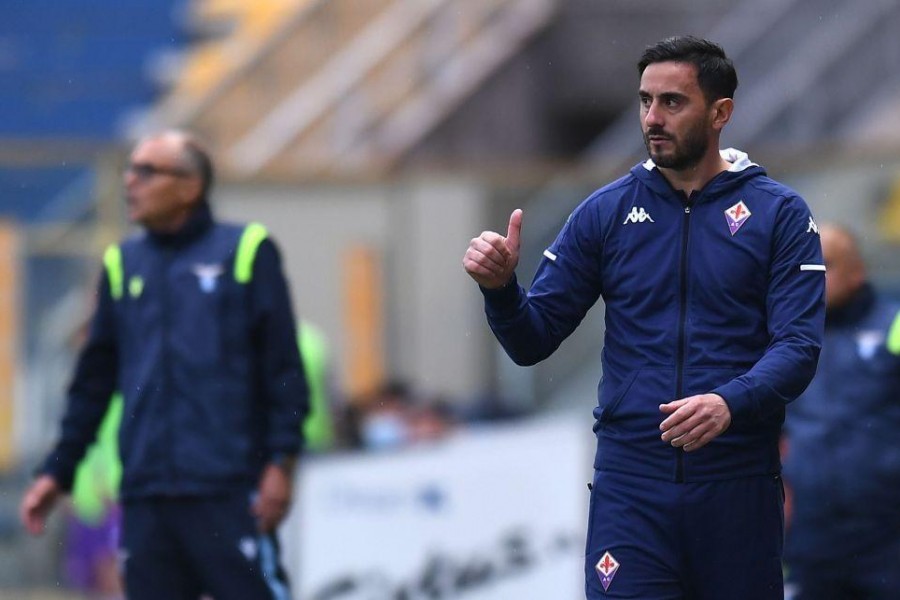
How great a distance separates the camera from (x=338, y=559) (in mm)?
10562

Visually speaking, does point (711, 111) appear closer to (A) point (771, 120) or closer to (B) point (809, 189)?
(B) point (809, 189)


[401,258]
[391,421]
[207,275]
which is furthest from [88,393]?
[401,258]

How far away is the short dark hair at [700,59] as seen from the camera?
5.12 meters

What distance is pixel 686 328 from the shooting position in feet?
16.6

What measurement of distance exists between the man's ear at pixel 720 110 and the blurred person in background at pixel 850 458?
223 cm

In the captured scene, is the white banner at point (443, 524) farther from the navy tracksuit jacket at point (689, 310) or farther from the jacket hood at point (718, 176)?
the jacket hood at point (718, 176)

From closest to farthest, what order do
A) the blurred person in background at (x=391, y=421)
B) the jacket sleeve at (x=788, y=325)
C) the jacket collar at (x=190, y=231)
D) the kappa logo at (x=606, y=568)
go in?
1. the jacket sleeve at (x=788, y=325)
2. the kappa logo at (x=606, y=568)
3. the jacket collar at (x=190, y=231)
4. the blurred person in background at (x=391, y=421)

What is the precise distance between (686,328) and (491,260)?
59 cm

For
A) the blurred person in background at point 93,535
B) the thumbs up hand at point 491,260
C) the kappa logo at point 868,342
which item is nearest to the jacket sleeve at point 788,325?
the thumbs up hand at point 491,260

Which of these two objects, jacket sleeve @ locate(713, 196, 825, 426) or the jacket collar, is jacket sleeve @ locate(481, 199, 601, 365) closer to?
jacket sleeve @ locate(713, 196, 825, 426)

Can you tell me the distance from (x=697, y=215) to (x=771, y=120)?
10.7m

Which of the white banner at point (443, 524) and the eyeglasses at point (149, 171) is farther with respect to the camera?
the white banner at point (443, 524)

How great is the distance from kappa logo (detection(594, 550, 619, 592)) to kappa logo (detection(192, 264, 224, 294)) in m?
2.18

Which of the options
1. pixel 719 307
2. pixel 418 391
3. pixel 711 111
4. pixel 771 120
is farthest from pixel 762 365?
pixel 771 120
